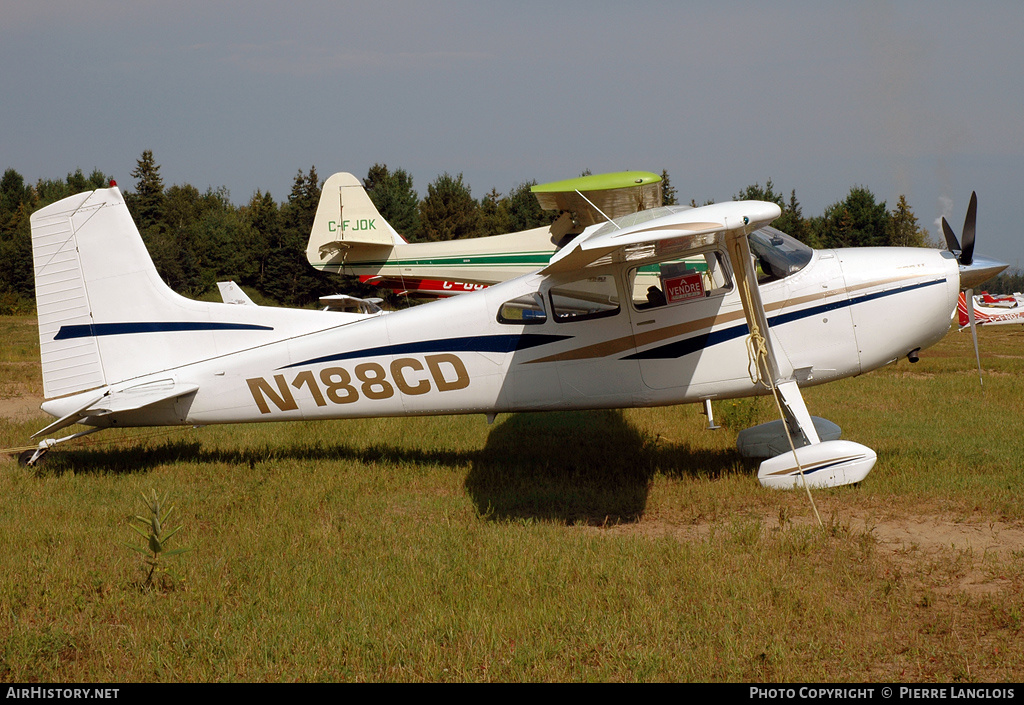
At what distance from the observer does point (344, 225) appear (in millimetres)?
24828

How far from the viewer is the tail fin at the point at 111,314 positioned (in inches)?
307

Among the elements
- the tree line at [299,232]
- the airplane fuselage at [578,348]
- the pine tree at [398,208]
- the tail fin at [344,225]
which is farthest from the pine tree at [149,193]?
the airplane fuselage at [578,348]

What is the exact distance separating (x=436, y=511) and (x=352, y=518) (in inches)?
29.0

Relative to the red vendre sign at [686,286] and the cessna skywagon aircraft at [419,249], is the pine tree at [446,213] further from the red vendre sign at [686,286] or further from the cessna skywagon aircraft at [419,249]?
the red vendre sign at [686,286]

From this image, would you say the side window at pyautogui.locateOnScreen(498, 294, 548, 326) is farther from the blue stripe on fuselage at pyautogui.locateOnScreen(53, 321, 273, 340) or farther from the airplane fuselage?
the blue stripe on fuselage at pyautogui.locateOnScreen(53, 321, 273, 340)

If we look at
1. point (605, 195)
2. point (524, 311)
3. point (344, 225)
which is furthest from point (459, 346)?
point (344, 225)

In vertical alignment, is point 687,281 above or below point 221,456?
above

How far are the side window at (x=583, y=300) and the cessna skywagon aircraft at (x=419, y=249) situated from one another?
974cm

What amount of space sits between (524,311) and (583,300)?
23.0 inches

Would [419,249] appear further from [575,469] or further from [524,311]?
[524,311]

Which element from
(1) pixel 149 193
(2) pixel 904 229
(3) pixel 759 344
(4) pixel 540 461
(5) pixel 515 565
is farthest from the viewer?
(1) pixel 149 193

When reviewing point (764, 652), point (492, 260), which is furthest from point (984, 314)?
point (764, 652)

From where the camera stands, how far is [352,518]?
6.65 meters

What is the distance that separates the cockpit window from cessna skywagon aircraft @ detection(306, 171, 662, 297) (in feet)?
31.1
